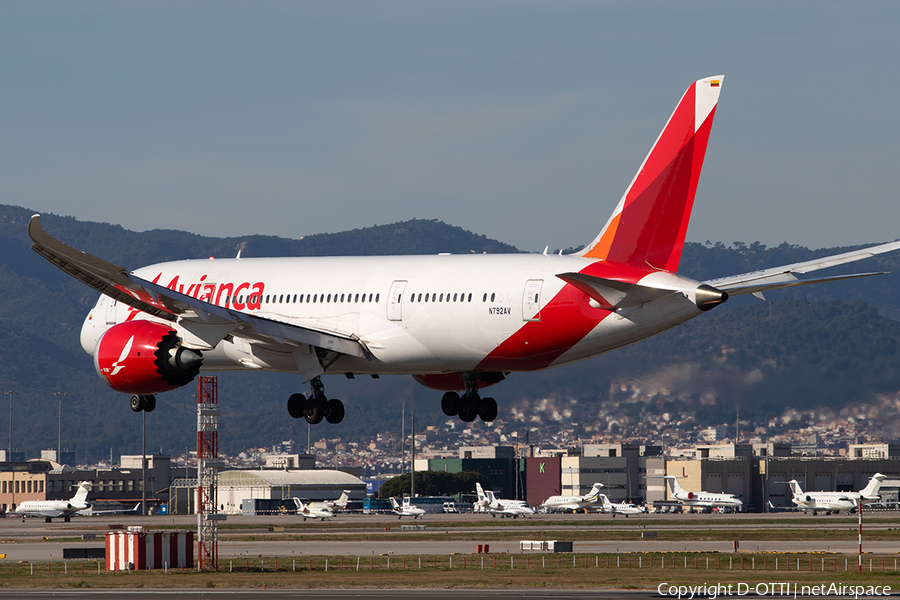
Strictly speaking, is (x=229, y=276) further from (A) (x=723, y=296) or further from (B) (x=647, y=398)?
(B) (x=647, y=398)

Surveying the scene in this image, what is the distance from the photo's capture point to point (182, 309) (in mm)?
44000

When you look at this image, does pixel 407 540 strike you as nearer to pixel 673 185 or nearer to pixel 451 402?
pixel 451 402

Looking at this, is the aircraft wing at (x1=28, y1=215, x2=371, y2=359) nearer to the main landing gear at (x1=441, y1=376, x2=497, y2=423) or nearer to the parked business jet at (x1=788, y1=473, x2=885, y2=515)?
the main landing gear at (x1=441, y1=376, x2=497, y2=423)

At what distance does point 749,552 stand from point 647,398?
4431 inches

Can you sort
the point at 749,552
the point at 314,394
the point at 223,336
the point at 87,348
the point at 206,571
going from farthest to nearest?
the point at 749,552, the point at 206,571, the point at 87,348, the point at 314,394, the point at 223,336

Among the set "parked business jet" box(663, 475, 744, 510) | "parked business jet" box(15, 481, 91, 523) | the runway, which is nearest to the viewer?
the runway

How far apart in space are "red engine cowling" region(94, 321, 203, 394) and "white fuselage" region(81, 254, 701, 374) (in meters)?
1.29

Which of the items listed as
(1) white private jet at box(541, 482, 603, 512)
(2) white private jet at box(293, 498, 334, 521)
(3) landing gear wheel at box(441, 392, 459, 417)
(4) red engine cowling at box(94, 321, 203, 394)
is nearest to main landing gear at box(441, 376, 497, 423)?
(3) landing gear wheel at box(441, 392, 459, 417)

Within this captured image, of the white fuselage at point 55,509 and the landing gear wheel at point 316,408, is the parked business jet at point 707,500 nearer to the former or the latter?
the white fuselage at point 55,509

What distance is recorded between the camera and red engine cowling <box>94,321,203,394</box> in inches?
1820

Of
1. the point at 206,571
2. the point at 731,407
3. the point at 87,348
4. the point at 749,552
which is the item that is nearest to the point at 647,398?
the point at 731,407

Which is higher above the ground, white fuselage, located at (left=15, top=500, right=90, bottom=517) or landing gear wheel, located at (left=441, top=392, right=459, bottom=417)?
landing gear wheel, located at (left=441, top=392, right=459, bottom=417)

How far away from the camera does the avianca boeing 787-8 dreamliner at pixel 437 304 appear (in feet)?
137

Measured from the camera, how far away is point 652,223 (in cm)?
4191
